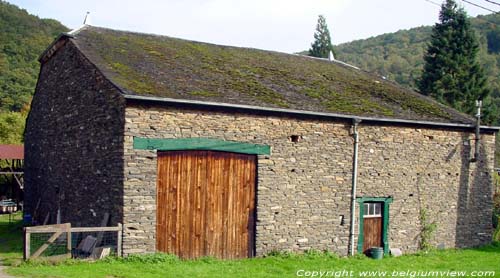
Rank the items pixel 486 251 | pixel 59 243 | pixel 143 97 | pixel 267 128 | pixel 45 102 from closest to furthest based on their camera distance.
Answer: pixel 143 97, pixel 59 243, pixel 267 128, pixel 486 251, pixel 45 102

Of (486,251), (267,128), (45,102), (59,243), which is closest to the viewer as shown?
(59,243)

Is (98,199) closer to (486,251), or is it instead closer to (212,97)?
(212,97)

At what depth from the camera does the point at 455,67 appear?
44375 millimetres

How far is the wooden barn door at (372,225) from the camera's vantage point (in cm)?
1672

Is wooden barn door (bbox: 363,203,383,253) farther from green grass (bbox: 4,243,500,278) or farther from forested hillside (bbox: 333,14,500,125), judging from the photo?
forested hillside (bbox: 333,14,500,125)

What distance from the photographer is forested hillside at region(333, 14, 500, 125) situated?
216 feet

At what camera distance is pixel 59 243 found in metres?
14.2

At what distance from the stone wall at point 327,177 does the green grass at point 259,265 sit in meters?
0.49

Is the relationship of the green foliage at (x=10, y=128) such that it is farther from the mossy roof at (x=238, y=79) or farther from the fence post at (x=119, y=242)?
the fence post at (x=119, y=242)

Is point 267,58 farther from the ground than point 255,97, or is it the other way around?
point 267,58

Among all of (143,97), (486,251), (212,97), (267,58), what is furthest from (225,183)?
(486,251)

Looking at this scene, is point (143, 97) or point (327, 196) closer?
point (143, 97)

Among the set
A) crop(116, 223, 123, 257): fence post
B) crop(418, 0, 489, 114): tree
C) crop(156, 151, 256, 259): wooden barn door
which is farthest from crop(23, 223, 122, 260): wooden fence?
crop(418, 0, 489, 114): tree

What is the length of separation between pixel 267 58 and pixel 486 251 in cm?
985
